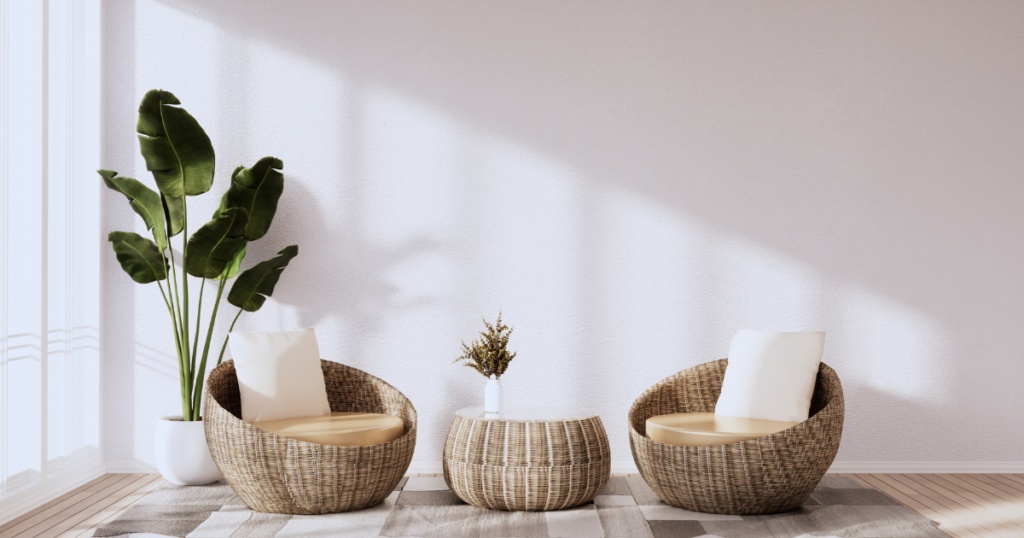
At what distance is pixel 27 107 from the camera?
3377 mm

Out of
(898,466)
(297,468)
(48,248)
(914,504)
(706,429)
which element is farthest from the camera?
(898,466)

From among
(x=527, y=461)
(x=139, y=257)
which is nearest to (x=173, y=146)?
(x=139, y=257)

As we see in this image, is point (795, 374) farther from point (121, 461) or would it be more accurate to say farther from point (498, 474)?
point (121, 461)

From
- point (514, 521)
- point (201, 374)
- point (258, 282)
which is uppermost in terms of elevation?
point (258, 282)

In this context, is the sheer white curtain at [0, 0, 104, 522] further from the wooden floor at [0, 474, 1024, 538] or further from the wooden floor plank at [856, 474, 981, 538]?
the wooden floor plank at [856, 474, 981, 538]

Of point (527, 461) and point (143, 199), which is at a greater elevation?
point (143, 199)

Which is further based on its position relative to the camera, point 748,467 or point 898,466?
point 898,466

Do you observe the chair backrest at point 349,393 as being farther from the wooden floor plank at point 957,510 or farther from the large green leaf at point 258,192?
the wooden floor plank at point 957,510

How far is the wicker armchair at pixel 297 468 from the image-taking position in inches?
113

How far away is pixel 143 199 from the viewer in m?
3.57

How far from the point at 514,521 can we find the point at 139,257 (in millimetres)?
2341

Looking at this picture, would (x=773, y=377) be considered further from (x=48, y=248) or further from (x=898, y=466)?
(x=48, y=248)

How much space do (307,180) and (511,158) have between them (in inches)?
46.6

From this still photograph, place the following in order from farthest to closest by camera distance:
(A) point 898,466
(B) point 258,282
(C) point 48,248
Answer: (A) point 898,466
(B) point 258,282
(C) point 48,248
